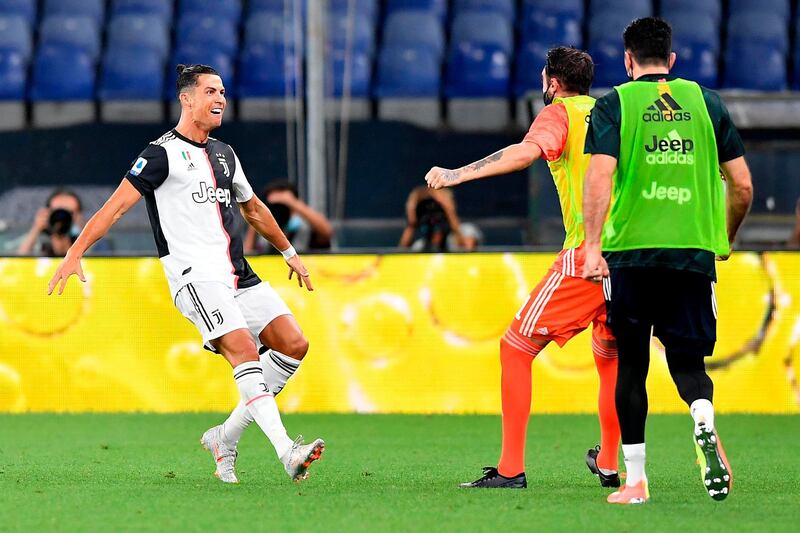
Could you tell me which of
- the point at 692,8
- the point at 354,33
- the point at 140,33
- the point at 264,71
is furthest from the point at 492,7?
the point at 140,33

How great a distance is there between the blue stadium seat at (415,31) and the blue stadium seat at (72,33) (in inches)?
131

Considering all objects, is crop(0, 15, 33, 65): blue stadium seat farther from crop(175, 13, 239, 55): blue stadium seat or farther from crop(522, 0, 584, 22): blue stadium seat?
crop(522, 0, 584, 22): blue stadium seat

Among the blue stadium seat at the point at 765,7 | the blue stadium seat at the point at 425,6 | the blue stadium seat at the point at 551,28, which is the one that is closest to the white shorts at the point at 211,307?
the blue stadium seat at the point at 551,28

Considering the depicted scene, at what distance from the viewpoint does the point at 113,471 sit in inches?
257

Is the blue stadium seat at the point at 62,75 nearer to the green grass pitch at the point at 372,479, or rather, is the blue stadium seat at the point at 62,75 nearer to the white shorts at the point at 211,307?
the green grass pitch at the point at 372,479

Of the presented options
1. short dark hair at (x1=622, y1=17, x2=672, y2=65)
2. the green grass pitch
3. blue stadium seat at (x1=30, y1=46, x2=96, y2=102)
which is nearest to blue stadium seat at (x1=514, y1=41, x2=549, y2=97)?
blue stadium seat at (x1=30, y1=46, x2=96, y2=102)

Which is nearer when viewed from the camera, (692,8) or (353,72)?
(353,72)

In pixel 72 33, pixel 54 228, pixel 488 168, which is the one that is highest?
pixel 72 33

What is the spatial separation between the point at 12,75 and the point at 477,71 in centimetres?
513

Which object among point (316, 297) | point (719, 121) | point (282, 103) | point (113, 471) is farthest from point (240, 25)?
point (719, 121)

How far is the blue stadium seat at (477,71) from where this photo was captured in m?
15.1

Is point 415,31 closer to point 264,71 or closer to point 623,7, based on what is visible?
point 264,71

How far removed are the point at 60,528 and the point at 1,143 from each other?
872 cm

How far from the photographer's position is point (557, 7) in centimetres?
1591
